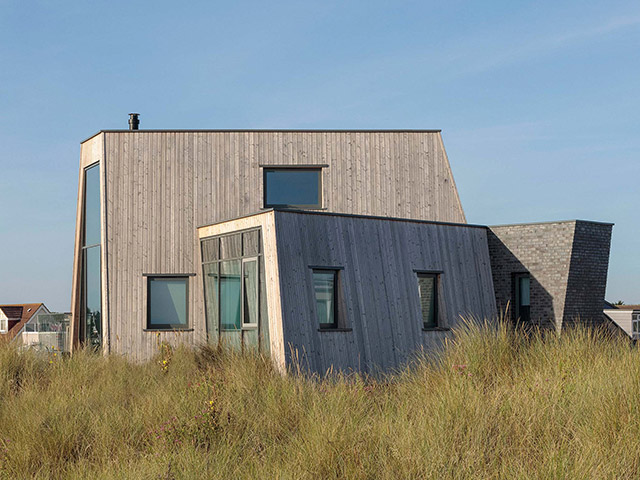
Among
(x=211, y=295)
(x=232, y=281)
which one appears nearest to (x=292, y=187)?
(x=211, y=295)

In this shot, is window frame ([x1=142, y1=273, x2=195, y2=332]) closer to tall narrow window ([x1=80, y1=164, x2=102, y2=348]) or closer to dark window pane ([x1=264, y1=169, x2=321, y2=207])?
tall narrow window ([x1=80, y1=164, x2=102, y2=348])

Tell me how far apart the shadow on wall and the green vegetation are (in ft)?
19.6

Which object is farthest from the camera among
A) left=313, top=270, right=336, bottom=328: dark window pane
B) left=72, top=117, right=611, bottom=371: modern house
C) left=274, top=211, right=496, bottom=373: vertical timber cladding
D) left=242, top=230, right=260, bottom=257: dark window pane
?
left=72, top=117, right=611, bottom=371: modern house

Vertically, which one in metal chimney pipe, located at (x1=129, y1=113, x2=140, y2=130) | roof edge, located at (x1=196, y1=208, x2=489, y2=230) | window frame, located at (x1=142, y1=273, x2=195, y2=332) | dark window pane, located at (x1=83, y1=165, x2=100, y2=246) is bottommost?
window frame, located at (x1=142, y1=273, x2=195, y2=332)

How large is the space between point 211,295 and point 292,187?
341 cm

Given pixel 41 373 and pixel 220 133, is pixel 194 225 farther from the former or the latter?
pixel 41 373

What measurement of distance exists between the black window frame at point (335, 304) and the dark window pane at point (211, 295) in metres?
2.95

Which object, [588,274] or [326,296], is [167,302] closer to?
[326,296]

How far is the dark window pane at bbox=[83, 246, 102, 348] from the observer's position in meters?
16.4

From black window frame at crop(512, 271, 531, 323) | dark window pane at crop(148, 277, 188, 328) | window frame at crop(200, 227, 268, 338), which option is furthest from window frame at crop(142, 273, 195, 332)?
black window frame at crop(512, 271, 531, 323)

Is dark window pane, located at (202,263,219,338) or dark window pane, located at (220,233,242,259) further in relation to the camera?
dark window pane, located at (202,263,219,338)

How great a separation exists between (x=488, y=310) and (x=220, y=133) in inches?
293

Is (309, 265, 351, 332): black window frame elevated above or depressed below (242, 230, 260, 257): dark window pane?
below

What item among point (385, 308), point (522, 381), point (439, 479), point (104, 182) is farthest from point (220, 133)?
point (439, 479)
